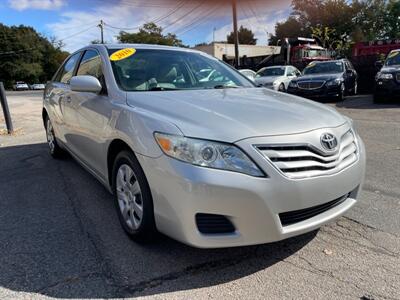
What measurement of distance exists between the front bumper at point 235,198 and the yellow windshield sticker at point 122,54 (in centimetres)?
169

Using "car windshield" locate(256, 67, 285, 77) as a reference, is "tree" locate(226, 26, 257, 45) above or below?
above

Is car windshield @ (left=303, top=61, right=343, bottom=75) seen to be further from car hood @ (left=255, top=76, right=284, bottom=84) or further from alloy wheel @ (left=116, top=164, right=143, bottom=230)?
alloy wheel @ (left=116, top=164, right=143, bottom=230)

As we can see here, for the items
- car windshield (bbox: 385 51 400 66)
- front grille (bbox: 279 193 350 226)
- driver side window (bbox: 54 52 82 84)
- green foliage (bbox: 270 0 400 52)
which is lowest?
front grille (bbox: 279 193 350 226)

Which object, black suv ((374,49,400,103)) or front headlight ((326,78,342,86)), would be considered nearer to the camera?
black suv ((374,49,400,103))

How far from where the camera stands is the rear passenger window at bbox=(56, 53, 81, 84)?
5152 mm

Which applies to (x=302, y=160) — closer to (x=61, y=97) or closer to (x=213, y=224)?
(x=213, y=224)

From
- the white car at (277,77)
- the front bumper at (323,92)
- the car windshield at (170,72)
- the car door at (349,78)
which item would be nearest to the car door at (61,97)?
the car windshield at (170,72)

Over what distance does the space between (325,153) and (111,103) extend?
186 cm

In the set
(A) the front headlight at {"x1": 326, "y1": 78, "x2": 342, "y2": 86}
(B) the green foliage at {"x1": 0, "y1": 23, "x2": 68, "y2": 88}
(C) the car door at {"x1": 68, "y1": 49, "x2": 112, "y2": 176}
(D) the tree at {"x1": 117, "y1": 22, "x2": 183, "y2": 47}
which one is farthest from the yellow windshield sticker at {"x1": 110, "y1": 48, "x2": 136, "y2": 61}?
(B) the green foliage at {"x1": 0, "y1": 23, "x2": 68, "y2": 88}

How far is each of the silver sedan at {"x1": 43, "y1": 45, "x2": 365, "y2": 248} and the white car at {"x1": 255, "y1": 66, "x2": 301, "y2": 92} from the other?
12655 mm

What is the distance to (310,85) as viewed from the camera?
14.0 meters

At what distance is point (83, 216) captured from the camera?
3.84 meters

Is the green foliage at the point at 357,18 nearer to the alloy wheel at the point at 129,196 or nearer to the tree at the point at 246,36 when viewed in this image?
the tree at the point at 246,36

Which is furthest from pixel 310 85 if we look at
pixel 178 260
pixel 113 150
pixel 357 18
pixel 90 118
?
pixel 357 18
